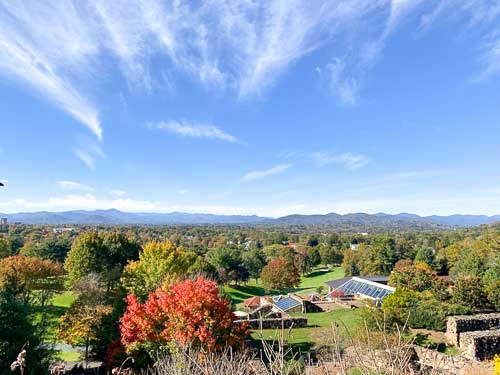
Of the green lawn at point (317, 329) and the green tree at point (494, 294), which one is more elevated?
the green tree at point (494, 294)

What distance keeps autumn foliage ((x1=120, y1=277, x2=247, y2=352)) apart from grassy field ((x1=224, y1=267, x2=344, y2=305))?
22.6 m

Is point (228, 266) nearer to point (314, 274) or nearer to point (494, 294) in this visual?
point (314, 274)

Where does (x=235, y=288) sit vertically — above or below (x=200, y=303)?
below

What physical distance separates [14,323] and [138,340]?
159 inches

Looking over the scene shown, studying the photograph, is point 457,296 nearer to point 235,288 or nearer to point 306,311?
point 306,311

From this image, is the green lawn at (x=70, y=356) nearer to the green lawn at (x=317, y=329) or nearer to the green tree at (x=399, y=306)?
the green lawn at (x=317, y=329)

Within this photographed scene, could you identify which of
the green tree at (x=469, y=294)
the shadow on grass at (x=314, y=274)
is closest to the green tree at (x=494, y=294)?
the green tree at (x=469, y=294)

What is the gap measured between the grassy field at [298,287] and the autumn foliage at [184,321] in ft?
74.1

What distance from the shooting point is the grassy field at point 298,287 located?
42725 millimetres

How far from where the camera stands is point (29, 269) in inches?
1107

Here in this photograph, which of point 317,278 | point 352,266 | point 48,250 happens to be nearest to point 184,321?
point 48,250

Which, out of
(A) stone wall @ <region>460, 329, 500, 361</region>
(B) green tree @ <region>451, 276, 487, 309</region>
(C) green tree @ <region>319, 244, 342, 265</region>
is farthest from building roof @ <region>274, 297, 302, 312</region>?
(C) green tree @ <region>319, 244, 342, 265</region>

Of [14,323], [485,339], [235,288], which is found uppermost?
[14,323]

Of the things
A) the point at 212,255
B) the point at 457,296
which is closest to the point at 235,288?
the point at 212,255
